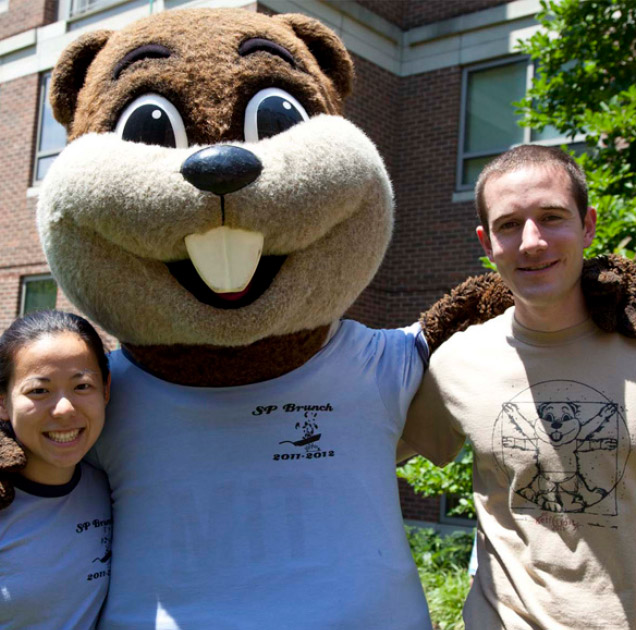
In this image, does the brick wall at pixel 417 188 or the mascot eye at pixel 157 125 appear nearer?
the mascot eye at pixel 157 125

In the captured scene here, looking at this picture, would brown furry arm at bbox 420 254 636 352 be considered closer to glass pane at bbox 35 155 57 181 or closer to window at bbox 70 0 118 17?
window at bbox 70 0 118 17

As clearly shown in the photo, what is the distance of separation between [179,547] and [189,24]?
1.64 meters

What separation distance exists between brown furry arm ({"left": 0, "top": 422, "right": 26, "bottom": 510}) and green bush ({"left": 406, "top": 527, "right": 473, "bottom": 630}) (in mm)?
3820

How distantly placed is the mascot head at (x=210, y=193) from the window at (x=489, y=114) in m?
7.15

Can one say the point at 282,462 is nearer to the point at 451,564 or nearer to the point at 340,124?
the point at 340,124

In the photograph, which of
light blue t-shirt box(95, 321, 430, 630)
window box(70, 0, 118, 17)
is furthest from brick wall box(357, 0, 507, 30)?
light blue t-shirt box(95, 321, 430, 630)

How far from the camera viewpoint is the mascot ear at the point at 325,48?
2.89 metres

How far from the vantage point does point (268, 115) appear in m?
2.47

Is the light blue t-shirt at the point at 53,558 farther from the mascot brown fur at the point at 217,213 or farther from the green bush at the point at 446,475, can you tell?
the green bush at the point at 446,475

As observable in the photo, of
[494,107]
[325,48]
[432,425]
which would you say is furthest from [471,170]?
[432,425]

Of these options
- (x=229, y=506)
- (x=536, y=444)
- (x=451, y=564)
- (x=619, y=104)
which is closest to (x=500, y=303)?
(x=536, y=444)

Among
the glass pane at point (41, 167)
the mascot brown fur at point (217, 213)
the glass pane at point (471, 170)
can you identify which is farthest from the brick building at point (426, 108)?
the mascot brown fur at point (217, 213)

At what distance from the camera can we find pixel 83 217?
2.38 meters

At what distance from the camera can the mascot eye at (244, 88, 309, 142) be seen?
2.45 metres
